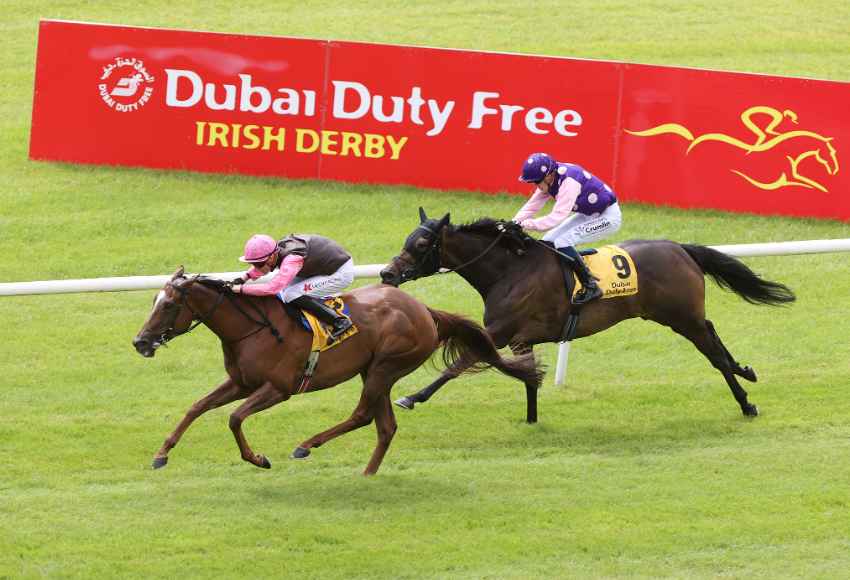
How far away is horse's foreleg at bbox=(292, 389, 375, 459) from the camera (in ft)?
39.3

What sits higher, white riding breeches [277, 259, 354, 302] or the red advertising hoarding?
the red advertising hoarding

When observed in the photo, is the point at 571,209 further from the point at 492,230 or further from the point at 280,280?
the point at 280,280

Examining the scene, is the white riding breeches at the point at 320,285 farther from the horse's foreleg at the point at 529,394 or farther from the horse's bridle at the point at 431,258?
the horse's foreleg at the point at 529,394

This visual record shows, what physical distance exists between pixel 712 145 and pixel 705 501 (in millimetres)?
7818

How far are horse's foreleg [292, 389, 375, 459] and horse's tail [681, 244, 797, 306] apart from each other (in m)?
3.57

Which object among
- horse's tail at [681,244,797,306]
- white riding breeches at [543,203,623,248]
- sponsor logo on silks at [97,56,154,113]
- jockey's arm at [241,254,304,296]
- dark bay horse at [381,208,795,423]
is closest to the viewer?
jockey's arm at [241,254,304,296]

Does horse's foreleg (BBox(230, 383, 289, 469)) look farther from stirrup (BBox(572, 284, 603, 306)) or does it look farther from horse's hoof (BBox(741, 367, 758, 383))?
horse's hoof (BBox(741, 367, 758, 383))

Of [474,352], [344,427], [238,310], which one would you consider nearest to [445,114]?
[474,352]

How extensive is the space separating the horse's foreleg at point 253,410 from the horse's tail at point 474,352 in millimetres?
1599

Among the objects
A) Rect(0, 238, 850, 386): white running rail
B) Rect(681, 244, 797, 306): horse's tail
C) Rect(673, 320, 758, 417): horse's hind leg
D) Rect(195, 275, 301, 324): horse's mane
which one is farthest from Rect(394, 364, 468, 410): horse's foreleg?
Rect(681, 244, 797, 306): horse's tail

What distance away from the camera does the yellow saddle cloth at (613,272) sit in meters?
13.6

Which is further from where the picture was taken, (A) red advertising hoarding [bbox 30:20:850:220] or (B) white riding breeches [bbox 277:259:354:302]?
(A) red advertising hoarding [bbox 30:20:850:220]

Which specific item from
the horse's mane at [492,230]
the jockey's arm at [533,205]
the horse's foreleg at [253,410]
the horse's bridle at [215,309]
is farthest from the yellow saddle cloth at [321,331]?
the jockey's arm at [533,205]

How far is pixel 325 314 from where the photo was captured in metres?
11.9
